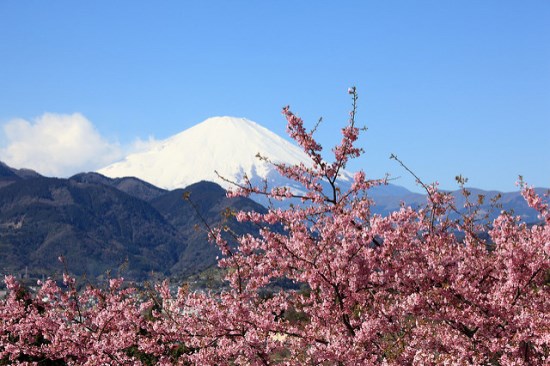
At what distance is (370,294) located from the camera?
975cm

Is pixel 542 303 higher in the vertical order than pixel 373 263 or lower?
lower

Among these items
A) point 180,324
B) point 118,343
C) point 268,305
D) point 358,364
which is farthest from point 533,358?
point 118,343

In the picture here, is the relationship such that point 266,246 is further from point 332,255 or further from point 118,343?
point 118,343

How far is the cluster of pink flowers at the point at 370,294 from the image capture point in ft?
28.0

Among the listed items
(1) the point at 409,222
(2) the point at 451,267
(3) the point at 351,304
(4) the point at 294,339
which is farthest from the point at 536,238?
(4) the point at 294,339

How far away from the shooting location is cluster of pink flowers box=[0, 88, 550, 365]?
8547mm

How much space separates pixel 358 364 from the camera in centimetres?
835

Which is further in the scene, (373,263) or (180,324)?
(180,324)

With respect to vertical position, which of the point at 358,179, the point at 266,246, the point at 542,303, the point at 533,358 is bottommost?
the point at 533,358

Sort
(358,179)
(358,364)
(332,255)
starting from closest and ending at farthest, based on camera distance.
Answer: (358,364) → (332,255) → (358,179)

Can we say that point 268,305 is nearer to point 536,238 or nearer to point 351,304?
point 351,304

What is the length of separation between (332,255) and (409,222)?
1826 mm

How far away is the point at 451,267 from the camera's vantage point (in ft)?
30.7

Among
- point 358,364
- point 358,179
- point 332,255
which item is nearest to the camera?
point 358,364
